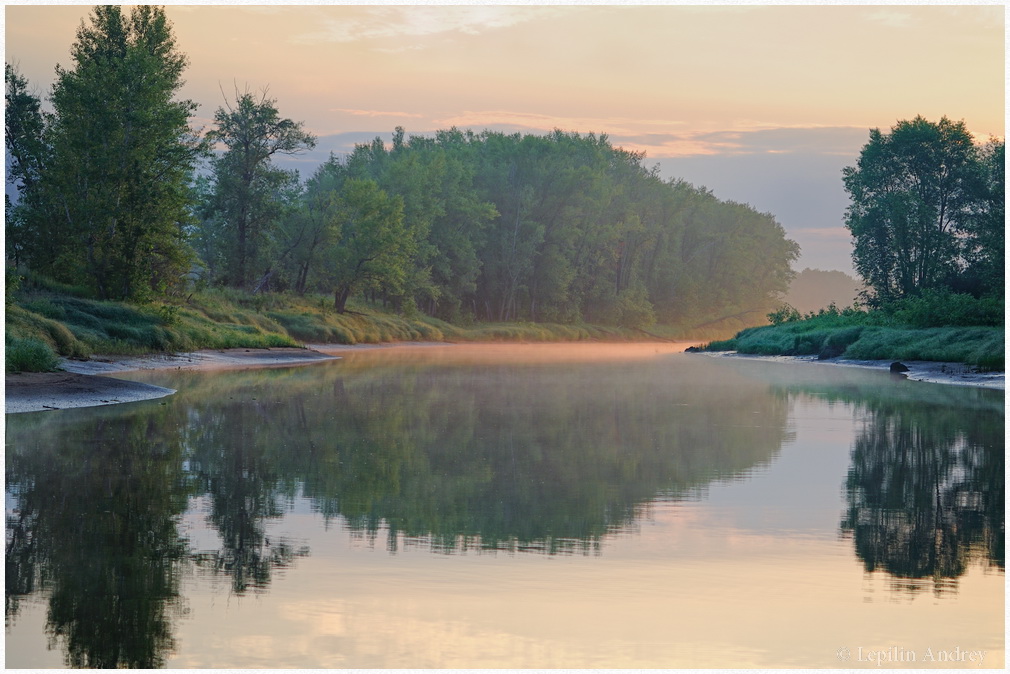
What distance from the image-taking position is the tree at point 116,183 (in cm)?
4394

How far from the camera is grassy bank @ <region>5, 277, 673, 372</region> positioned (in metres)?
27.8

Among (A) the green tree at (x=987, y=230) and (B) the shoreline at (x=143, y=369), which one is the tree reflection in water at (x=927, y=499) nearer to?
(B) the shoreline at (x=143, y=369)

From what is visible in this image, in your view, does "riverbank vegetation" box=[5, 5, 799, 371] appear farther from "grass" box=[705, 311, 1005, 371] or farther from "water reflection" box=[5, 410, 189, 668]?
"grass" box=[705, 311, 1005, 371]

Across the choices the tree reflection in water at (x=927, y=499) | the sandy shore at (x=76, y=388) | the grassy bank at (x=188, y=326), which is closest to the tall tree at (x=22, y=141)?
the grassy bank at (x=188, y=326)

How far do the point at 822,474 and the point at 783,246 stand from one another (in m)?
158

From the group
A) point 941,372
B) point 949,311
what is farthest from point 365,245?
point 941,372

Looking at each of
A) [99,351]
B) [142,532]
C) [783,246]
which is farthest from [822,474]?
[783,246]

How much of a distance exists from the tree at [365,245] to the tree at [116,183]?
86.5 ft

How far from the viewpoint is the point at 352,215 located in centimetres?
7900

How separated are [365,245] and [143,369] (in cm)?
4478

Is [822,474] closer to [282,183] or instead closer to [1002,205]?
[1002,205]

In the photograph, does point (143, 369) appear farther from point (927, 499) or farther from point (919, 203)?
point (919, 203)

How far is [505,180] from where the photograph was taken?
101m

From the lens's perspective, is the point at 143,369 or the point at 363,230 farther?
the point at 363,230
